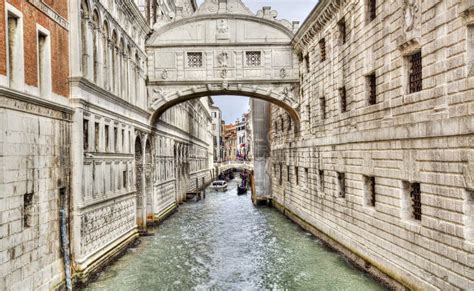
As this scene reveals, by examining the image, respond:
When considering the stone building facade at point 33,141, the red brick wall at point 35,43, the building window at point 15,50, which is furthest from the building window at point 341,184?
the building window at point 15,50

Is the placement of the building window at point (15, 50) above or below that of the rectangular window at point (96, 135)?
above

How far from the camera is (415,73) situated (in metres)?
10.6

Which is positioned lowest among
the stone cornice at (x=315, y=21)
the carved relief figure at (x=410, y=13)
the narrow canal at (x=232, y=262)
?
the narrow canal at (x=232, y=262)

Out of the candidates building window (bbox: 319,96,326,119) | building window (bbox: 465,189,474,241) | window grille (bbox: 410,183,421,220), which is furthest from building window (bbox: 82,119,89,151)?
building window (bbox: 465,189,474,241)

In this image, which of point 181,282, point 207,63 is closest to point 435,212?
point 181,282

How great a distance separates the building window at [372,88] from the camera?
13109 millimetres

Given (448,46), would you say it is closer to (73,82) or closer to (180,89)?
(73,82)

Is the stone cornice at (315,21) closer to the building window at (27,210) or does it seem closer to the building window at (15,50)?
the building window at (15,50)

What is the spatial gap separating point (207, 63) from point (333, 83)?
292 inches

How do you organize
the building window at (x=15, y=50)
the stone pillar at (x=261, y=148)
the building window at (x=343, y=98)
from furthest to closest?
1. the stone pillar at (x=261, y=148)
2. the building window at (x=343, y=98)
3. the building window at (x=15, y=50)

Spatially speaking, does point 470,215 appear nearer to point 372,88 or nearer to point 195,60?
point 372,88

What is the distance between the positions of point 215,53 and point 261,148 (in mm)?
12124

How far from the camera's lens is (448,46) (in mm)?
8922

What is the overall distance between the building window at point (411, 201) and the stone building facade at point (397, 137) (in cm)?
3
